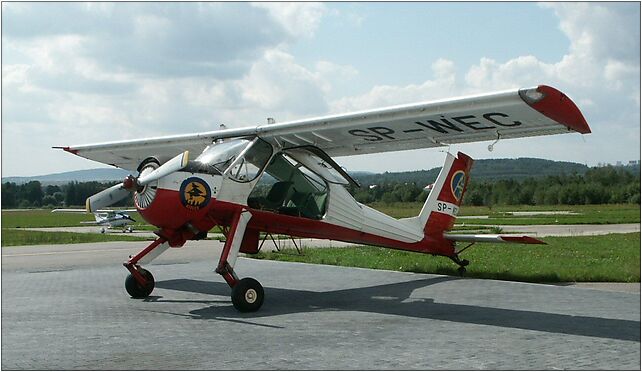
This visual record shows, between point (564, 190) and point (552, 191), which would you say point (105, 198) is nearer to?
point (564, 190)

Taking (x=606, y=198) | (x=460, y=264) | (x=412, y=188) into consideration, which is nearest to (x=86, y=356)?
(x=460, y=264)

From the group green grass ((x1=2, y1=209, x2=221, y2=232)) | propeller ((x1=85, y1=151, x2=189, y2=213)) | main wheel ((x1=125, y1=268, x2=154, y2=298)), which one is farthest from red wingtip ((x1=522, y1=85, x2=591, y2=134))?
green grass ((x1=2, y1=209, x2=221, y2=232))

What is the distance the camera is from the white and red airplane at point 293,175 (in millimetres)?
8758

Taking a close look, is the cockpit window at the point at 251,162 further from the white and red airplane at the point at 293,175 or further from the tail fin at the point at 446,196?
the tail fin at the point at 446,196

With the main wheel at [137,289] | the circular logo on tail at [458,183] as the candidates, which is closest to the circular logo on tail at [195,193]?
the main wheel at [137,289]

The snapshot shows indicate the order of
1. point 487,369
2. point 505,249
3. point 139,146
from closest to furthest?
1. point 487,369
2. point 139,146
3. point 505,249

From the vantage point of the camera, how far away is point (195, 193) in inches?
372

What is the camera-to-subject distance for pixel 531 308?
29.7 feet

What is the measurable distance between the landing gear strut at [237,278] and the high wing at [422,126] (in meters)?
1.53

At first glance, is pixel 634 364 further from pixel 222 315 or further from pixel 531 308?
pixel 222 315

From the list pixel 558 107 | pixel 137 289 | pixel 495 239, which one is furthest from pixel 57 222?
pixel 558 107

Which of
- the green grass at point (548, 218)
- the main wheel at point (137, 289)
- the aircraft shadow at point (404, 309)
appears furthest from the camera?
the green grass at point (548, 218)

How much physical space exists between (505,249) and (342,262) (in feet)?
19.3

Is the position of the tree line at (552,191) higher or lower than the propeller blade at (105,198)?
higher
